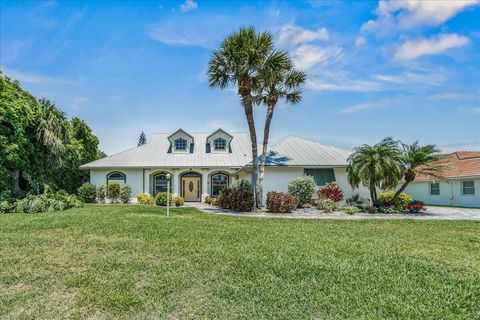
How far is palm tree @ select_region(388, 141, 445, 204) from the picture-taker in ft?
54.5

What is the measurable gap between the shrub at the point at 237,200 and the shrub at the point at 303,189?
103 inches

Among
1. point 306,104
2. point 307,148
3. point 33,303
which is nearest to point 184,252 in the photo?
point 33,303

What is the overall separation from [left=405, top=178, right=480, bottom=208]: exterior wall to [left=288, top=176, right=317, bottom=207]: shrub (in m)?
10.6

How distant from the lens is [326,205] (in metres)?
16.8

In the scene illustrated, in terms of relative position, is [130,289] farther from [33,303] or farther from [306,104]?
[306,104]

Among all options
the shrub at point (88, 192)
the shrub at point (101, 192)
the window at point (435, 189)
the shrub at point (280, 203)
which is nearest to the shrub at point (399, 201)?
the shrub at point (280, 203)

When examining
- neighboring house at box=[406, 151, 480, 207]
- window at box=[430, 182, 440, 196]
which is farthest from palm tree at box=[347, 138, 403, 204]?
window at box=[430, 182, 440, 196]

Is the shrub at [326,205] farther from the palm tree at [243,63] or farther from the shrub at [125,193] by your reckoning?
the shrub at [125,193]

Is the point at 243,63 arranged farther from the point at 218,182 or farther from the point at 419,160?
the point at 218,182

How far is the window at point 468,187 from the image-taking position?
23091 mm

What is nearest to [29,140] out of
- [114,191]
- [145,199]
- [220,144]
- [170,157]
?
[114,191]

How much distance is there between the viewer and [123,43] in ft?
39.6

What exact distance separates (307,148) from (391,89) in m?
7.94

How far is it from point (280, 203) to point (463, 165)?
60.1ft
